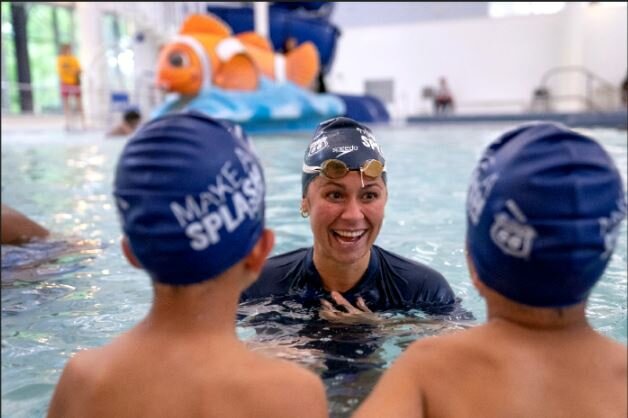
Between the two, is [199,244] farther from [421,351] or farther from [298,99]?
[298,99]

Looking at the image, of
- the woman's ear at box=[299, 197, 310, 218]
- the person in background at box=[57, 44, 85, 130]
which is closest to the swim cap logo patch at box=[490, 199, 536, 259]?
the woman's ear at box=[299, 197, 310, 218]

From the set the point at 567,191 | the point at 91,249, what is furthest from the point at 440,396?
the point at 91,249

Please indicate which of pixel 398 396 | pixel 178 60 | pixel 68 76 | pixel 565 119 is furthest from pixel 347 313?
pixel 68 76

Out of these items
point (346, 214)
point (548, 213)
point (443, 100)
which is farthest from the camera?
point (443, 100)

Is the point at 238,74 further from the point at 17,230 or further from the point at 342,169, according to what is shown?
the point at 342,169

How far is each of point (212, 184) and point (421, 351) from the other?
0.62 metres

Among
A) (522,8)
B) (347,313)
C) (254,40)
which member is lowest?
(347,313)

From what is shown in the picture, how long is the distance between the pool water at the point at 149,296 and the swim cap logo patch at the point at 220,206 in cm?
46

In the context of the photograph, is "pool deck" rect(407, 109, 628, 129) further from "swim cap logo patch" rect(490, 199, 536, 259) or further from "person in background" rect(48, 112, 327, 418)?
"person in background" rect(48, 112, 327, 418)

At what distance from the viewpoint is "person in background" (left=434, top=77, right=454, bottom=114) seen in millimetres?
28125

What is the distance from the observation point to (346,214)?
2.82 metres

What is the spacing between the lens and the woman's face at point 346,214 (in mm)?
2846

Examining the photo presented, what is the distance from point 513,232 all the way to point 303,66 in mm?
18878

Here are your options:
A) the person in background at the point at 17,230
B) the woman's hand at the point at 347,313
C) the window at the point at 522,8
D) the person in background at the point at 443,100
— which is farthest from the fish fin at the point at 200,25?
the window at the point at 522,8
